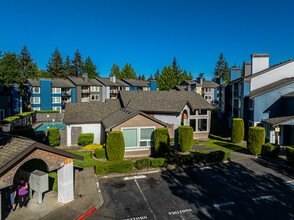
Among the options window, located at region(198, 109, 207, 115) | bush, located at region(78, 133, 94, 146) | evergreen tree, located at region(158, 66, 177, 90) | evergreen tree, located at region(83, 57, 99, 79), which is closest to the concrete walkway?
bush, located at region(78, 133, 94, 146)

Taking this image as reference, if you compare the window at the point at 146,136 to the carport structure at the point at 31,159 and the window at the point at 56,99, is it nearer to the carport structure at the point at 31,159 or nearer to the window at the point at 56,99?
the carport structure at the point at 31,159

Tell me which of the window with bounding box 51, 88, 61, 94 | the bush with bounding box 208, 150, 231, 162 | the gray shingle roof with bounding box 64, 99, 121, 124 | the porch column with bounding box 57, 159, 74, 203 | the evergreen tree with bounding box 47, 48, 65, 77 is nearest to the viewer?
the porch column with bounding box 57, 159, 74, 203

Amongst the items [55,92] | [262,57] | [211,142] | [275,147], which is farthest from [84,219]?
[55,92]

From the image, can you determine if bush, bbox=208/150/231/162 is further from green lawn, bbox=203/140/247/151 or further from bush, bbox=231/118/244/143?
bush, bbox=231/118/244/143

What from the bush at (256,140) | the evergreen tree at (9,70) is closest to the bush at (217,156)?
the bush at (256,140)

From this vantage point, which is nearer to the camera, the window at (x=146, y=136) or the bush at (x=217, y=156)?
the bush at (x=217, y=156)
